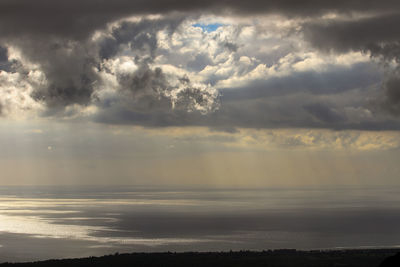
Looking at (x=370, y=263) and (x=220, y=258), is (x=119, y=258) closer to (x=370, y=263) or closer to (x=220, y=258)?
(x=220, y=258)

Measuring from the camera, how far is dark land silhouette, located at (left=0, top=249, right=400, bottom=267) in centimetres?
13088

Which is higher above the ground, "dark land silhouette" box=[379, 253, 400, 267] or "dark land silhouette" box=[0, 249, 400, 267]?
"dark land silhouette" box=[379, 253, 400, 267]

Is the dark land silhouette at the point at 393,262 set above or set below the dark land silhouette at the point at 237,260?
above

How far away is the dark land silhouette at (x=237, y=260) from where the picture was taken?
429ft

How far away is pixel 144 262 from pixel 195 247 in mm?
51136

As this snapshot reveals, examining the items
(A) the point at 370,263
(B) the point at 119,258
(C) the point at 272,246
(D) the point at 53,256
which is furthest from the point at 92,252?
(A) the point at 370,263

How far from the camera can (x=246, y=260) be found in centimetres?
13850

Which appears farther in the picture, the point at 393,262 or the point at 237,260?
the point at 237,260

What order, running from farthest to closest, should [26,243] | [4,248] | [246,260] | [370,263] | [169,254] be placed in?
[26,243], [4,248], [169,254], [246,260], [370,263]

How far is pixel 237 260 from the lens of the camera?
455 ft

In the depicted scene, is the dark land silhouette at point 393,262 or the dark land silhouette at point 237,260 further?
the dark land silhouette at point 237,260

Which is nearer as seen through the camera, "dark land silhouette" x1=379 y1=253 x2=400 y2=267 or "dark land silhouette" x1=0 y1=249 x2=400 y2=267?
"dark land silhouette" x1=379 y1=253 x2=400 y2=267

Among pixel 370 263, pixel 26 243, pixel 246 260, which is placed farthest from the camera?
pixel 26 243

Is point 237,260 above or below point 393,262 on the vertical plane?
below
